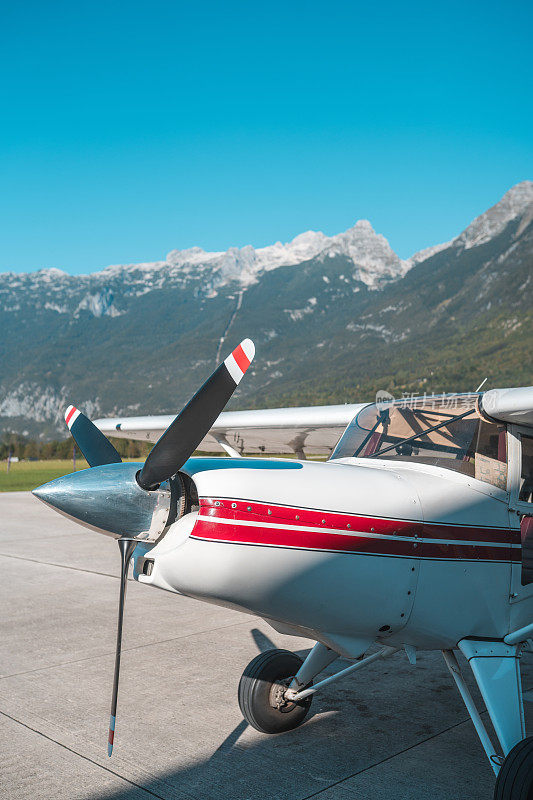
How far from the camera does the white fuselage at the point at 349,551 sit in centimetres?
296

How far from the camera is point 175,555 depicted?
2.96 metres

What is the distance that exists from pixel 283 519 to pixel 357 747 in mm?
1930

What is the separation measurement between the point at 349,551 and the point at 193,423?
0.95m

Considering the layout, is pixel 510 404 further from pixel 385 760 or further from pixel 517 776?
pixel 385 760

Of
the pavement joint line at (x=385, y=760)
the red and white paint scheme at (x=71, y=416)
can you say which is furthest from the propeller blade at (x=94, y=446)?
the pavement joint line at (x=385, y=760)

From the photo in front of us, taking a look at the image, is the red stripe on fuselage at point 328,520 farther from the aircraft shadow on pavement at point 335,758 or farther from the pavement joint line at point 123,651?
the pavement joint line at point 123,651

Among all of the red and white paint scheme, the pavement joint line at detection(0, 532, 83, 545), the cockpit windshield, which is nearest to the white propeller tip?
the cockpit windshield

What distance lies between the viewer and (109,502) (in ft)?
9.68

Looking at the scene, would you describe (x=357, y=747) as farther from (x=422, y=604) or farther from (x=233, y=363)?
(x=233, y=363)

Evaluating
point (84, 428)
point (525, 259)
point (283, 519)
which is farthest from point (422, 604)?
point (525, 259)

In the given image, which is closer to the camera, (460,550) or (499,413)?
(460,550)

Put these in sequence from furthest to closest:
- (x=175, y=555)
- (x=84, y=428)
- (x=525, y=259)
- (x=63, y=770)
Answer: (x=525, y=259) < (x=84, y=428) < (x=63, y=770) < (x=175, y=555)

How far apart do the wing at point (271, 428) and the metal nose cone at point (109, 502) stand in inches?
124

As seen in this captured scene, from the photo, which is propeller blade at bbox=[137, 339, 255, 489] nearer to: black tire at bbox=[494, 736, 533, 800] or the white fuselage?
the white fuselage
